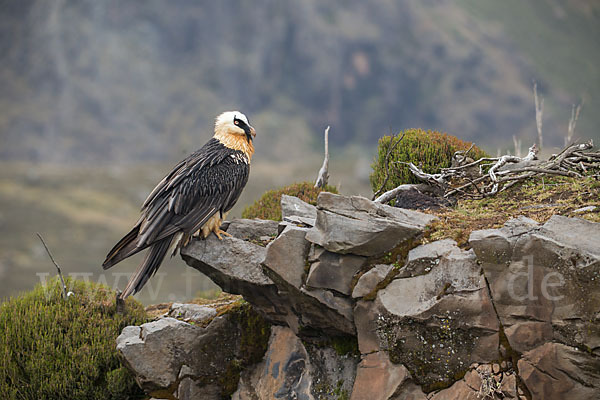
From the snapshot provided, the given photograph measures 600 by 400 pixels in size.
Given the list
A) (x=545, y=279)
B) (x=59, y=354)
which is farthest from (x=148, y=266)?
(x=545, y=279)

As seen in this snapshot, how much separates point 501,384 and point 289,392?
2.29m

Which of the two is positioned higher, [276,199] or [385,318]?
[276,199]

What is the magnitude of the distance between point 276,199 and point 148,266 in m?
4.67

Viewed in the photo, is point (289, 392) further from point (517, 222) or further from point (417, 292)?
point (517, 222)

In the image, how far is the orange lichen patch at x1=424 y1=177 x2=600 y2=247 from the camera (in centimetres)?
569

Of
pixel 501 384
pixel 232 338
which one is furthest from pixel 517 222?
pixel 232 338

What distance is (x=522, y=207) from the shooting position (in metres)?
6.61

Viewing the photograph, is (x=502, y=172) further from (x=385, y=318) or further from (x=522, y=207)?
(x=385, y=318)

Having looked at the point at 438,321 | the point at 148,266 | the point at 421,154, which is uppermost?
the point at 421,154

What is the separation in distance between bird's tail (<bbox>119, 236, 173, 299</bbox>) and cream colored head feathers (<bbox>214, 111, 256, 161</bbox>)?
1.44 m

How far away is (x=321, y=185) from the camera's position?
11.0m

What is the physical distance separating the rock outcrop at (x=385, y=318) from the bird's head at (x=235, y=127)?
108 cm

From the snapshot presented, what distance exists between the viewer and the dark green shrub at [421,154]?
9141 mm

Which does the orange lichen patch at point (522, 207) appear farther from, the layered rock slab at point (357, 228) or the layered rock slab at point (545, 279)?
the layered rock slab at point (545, 279)
